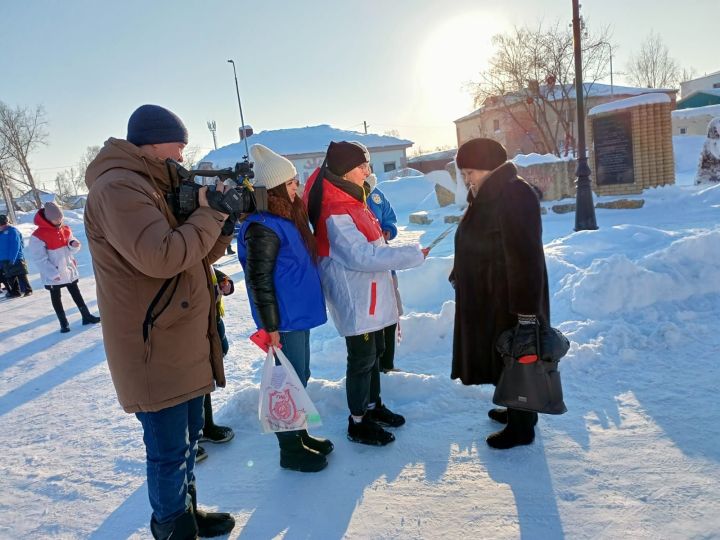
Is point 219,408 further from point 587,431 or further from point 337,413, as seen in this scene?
point 587,431

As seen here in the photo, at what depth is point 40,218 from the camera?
7266mm

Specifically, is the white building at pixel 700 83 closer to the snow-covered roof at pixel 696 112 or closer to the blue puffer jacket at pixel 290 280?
the snow-covered roof at pixel 696 112

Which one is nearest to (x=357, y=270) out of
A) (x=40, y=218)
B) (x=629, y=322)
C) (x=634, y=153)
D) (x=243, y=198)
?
(x=243, y=198)

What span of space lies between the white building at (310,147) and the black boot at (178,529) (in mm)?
34205

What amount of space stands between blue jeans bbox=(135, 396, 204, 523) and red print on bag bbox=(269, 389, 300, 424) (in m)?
0.58

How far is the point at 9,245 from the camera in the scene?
35.2 ft

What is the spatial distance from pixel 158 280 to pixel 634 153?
39.6 ft

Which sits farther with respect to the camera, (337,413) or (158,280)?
(337,413)

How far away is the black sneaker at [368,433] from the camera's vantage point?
3.02 m

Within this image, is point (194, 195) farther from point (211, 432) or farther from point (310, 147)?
point (310, 147)

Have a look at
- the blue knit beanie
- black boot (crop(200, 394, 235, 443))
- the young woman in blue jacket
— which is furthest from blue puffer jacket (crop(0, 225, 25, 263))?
the blue knit beanie

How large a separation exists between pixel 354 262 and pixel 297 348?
59 cm

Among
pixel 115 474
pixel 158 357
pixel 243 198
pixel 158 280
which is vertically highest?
pixel 243 198

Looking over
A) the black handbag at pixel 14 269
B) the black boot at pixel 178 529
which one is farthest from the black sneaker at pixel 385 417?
the black handbag at pixel 14 269
